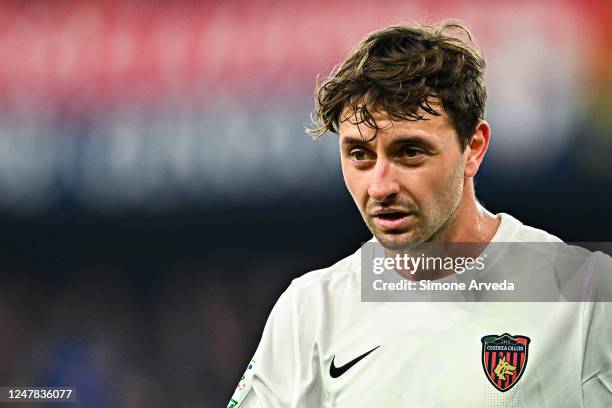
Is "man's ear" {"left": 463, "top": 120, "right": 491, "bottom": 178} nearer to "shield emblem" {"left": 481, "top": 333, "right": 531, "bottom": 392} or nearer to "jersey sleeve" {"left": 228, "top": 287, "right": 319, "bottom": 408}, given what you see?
"shield emblem" {"left": 481, "top": 333, "right": 531, "bottom": 392}

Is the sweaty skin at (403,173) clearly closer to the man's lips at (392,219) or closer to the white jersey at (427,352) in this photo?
the man's lips at (392,219)

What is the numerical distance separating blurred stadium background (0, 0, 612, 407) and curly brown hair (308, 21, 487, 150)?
2.02 feet

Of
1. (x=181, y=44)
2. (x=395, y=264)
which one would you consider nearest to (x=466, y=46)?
(x=395, y=264)

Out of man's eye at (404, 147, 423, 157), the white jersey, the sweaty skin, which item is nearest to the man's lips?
the sweaty skin

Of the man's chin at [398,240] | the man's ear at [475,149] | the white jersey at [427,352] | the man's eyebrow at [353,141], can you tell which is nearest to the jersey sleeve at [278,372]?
the white jersey at [427,352]

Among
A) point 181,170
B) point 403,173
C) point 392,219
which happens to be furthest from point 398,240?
point 181,170

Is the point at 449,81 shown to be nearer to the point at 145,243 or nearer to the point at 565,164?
the point at 565,164

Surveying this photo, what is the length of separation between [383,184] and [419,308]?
15.5 inches

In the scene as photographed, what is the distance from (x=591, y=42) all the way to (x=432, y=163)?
0.99m

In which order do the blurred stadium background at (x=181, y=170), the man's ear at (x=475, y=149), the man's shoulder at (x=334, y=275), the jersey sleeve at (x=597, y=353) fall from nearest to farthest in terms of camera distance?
the jersey sleeve at (x=597, y=353)
the man's ear at (x=475, y=149)
the man's shoulder at (x=334, y=275)
the blurred stadium background at (x=181, y=170)

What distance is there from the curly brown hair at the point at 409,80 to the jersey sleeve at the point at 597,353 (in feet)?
1.70

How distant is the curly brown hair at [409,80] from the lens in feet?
7.06

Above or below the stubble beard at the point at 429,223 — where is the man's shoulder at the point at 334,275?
below

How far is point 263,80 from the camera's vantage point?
10.1ft
